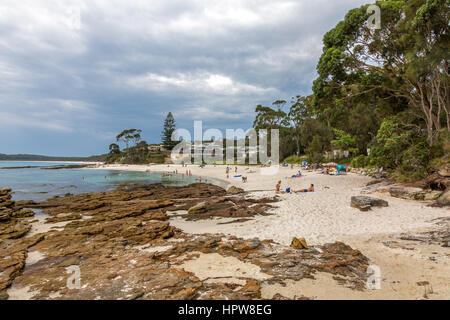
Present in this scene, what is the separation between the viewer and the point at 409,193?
10844 millimetres

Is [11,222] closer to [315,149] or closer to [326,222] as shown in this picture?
[326,222]

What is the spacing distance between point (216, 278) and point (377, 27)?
19.2 m

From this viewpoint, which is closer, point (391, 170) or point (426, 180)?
point (426, 180)

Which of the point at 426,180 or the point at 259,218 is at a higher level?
the point at 426,180

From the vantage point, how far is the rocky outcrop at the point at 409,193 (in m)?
10.6

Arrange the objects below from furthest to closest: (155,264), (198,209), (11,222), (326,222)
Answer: (198,209)
(11,222)
(326,222)
(155,264)

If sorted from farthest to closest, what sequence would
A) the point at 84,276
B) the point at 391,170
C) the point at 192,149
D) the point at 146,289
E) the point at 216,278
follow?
the point at 192,149 → the point at 391,170 → the point at 84,276 → the point at 216,278 → the point at 146,289

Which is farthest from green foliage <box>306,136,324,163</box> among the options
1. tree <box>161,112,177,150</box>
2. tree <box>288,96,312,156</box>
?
tree <box>161,112,177,150</box>

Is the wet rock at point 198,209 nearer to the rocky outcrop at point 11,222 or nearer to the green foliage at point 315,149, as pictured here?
the rocky outcrop at point 11,222

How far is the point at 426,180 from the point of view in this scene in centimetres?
1162

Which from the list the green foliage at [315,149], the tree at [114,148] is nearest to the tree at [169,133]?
the tree at [114,148]

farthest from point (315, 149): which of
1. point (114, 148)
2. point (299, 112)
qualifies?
point (114, 148)
